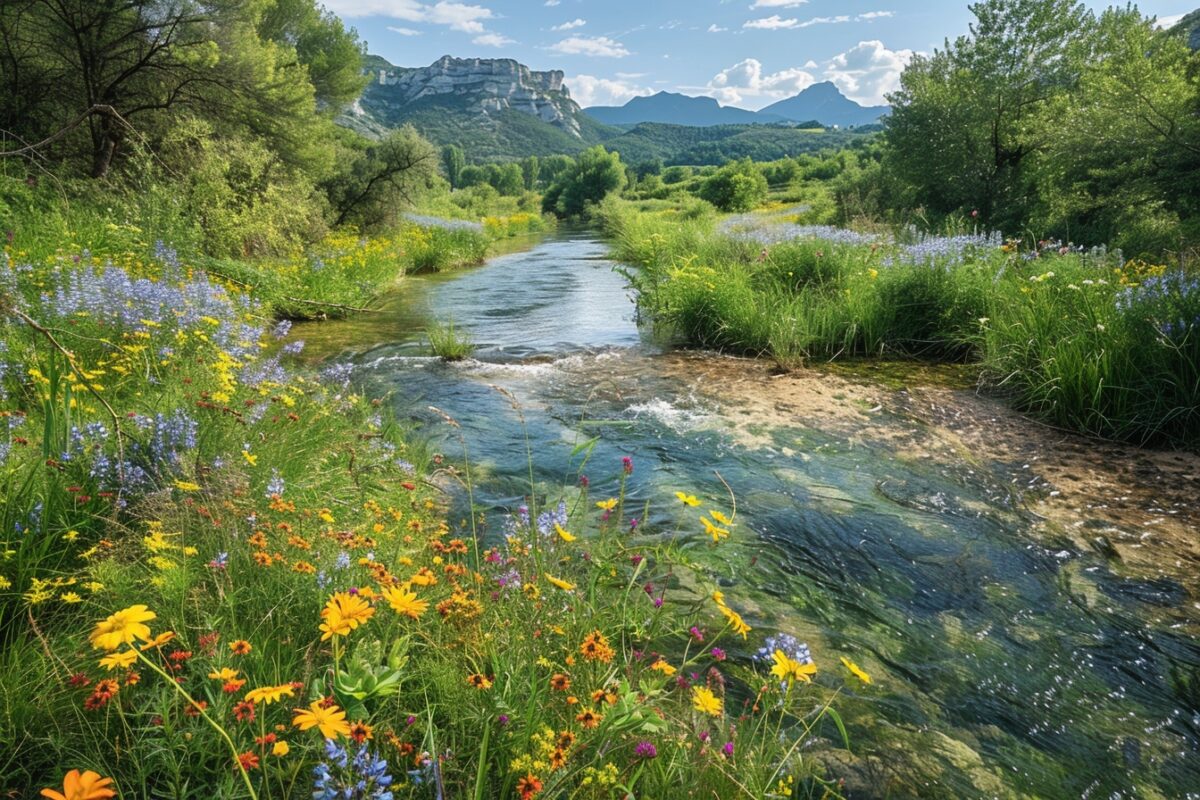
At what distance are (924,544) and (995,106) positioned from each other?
22271 mm

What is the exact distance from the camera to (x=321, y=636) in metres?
1.87

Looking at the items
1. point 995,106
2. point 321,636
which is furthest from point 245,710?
point 995,106

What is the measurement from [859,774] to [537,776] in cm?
122

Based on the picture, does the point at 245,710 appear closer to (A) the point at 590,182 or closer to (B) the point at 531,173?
(A) the point at 590,182

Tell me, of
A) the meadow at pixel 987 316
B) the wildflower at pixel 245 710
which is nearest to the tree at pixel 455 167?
the meadow at pixel 987 316

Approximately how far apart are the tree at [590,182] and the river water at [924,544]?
5810cm

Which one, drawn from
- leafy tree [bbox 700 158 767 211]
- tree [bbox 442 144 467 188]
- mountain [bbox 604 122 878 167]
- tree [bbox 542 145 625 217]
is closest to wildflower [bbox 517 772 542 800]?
leafy tree [bbox 700 158 767 211]

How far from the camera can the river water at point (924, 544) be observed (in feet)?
7.14

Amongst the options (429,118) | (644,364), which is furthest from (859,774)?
(429,118)

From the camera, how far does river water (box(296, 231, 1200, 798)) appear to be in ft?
7.14

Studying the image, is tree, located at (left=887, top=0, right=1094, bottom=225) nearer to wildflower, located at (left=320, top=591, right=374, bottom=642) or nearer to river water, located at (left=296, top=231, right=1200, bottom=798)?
river water, located at (left=296, top=231, right=1200, bottom=798)

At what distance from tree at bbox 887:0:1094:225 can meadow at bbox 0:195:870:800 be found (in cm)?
2106

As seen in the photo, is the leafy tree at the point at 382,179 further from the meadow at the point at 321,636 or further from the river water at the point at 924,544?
the meadow at the point at 321,636

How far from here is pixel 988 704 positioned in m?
2.35
